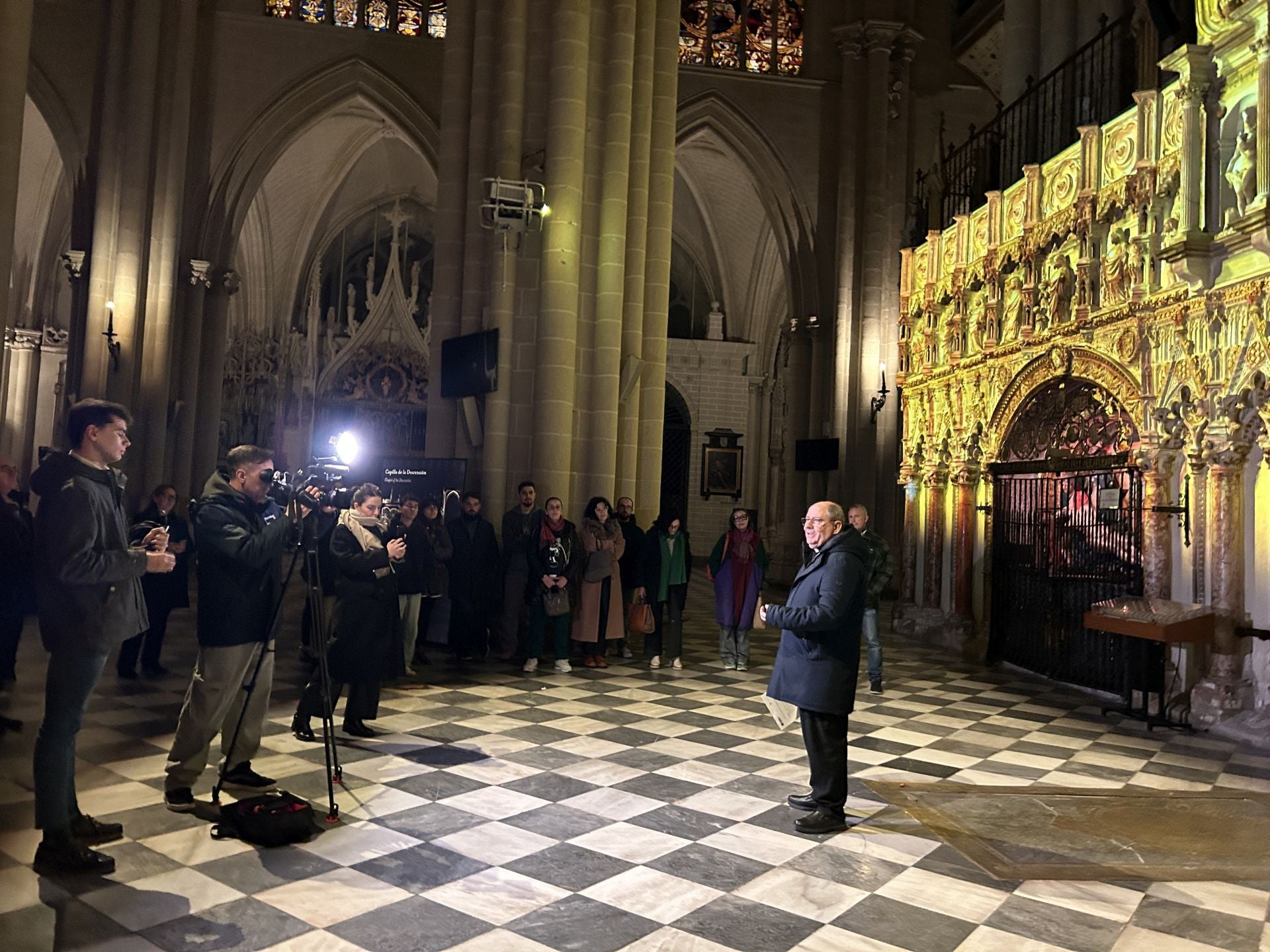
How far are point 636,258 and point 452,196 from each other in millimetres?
2170

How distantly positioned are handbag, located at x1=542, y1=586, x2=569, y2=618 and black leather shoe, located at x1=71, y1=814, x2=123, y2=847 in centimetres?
466

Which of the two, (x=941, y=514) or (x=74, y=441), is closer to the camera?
(x=74, y=441)

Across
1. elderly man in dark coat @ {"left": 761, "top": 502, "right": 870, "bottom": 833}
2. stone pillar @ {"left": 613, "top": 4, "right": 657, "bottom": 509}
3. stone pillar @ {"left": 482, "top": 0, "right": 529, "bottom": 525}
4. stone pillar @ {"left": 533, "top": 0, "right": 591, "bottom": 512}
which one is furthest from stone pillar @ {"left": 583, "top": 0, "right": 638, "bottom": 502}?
elderly man in dark coat @ {"left": 761, "top": 502, "right": 870, "bottom": 833}

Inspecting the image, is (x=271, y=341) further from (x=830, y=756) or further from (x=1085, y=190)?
(x=830, y=756)

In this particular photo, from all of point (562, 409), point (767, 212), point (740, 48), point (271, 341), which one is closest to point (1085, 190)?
point (562, 409)

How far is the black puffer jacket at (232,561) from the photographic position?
4203mm

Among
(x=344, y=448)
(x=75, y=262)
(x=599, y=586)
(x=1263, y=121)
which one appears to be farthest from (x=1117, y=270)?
(x=75, y=262)

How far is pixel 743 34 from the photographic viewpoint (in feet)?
61.6

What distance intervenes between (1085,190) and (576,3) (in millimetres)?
5308

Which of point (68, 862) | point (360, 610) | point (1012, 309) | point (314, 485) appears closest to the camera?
point (68, 862)

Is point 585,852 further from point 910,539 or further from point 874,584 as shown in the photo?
point 910,539

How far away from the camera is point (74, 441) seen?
3723 mm

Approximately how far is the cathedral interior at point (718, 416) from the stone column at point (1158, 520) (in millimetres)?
32

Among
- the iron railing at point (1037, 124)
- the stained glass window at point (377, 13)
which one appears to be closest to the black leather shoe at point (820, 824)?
the iron railing at point (1037, 124)
